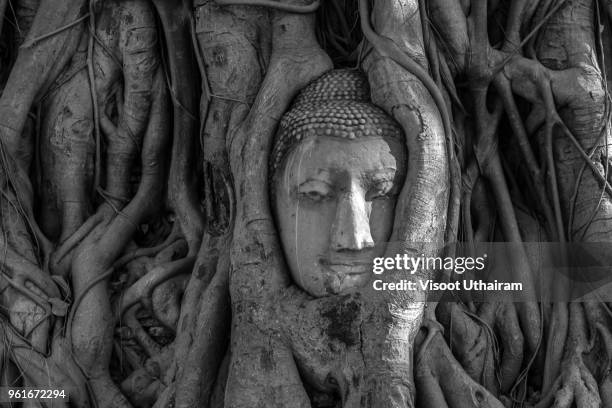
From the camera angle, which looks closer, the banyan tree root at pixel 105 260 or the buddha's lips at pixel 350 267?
the buddha's lips at pixel 350 267

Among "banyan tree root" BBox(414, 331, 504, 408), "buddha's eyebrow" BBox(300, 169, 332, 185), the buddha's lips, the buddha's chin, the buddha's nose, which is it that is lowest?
"banyan tree root" BBox(414, 331, 504, 408)

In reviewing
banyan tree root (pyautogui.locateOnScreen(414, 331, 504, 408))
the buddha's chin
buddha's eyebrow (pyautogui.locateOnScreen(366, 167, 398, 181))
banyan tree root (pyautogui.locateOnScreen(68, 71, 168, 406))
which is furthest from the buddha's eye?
banyan tree root (pyautogui.locateOnScreen(68, 71, 168, 406))

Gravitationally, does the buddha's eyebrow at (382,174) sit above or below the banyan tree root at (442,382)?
above

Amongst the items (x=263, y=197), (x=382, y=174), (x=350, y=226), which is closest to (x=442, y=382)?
(x=350, y=226)

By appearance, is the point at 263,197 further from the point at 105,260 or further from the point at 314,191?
the point at 105,260

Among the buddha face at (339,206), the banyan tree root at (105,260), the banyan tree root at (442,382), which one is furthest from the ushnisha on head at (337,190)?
the banyan tree root at (105,260)

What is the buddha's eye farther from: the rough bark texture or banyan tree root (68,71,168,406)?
banyan tree root (68,71,168,406)

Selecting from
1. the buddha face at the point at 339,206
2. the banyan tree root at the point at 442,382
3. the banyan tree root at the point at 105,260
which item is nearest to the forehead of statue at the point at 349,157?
the buddha face at the point at 339,206

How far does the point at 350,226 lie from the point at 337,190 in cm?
15

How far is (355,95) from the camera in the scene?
3850 millimetres

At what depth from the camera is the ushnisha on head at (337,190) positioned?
3.64 metres

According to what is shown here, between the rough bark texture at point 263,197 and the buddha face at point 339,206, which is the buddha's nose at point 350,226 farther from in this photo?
the rough bark texture at point 263,197

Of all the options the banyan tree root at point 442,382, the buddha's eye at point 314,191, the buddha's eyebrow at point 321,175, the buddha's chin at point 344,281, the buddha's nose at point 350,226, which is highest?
the buddha's eyebrow at point 321,175

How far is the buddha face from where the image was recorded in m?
3.64
